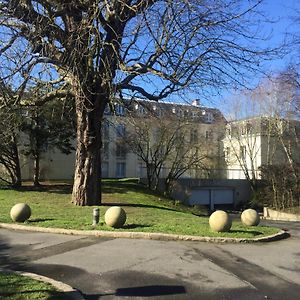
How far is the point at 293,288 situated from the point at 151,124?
3432 cm

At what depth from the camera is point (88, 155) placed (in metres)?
20.6

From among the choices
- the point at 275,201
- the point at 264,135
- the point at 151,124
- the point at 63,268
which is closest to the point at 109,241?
the point at 63,268

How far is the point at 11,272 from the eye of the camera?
7910mm

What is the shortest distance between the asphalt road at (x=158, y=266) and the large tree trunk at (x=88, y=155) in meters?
8.42

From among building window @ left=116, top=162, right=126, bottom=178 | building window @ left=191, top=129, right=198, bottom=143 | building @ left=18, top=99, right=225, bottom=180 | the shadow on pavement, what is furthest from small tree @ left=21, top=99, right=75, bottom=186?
building window @ left=116, top=162, right=126, bottom=178

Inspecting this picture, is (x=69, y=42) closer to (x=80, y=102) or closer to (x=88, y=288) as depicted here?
(x=80, y=102)

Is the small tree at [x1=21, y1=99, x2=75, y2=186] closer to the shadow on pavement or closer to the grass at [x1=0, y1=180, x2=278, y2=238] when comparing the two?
the grass at [x1=0, y1=180, x2=278, y2=238]

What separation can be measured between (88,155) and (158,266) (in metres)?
12.3

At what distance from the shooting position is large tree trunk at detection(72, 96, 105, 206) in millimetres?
20375

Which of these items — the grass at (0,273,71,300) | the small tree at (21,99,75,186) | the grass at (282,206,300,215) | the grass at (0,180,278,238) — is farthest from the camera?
the grass at (282,206,300,215)

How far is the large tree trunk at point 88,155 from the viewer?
66.8 feet

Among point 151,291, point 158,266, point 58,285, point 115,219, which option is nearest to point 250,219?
point 115,219

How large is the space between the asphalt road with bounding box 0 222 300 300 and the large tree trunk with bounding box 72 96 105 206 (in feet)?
27.6

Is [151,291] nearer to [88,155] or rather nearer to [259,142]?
[88,155]
